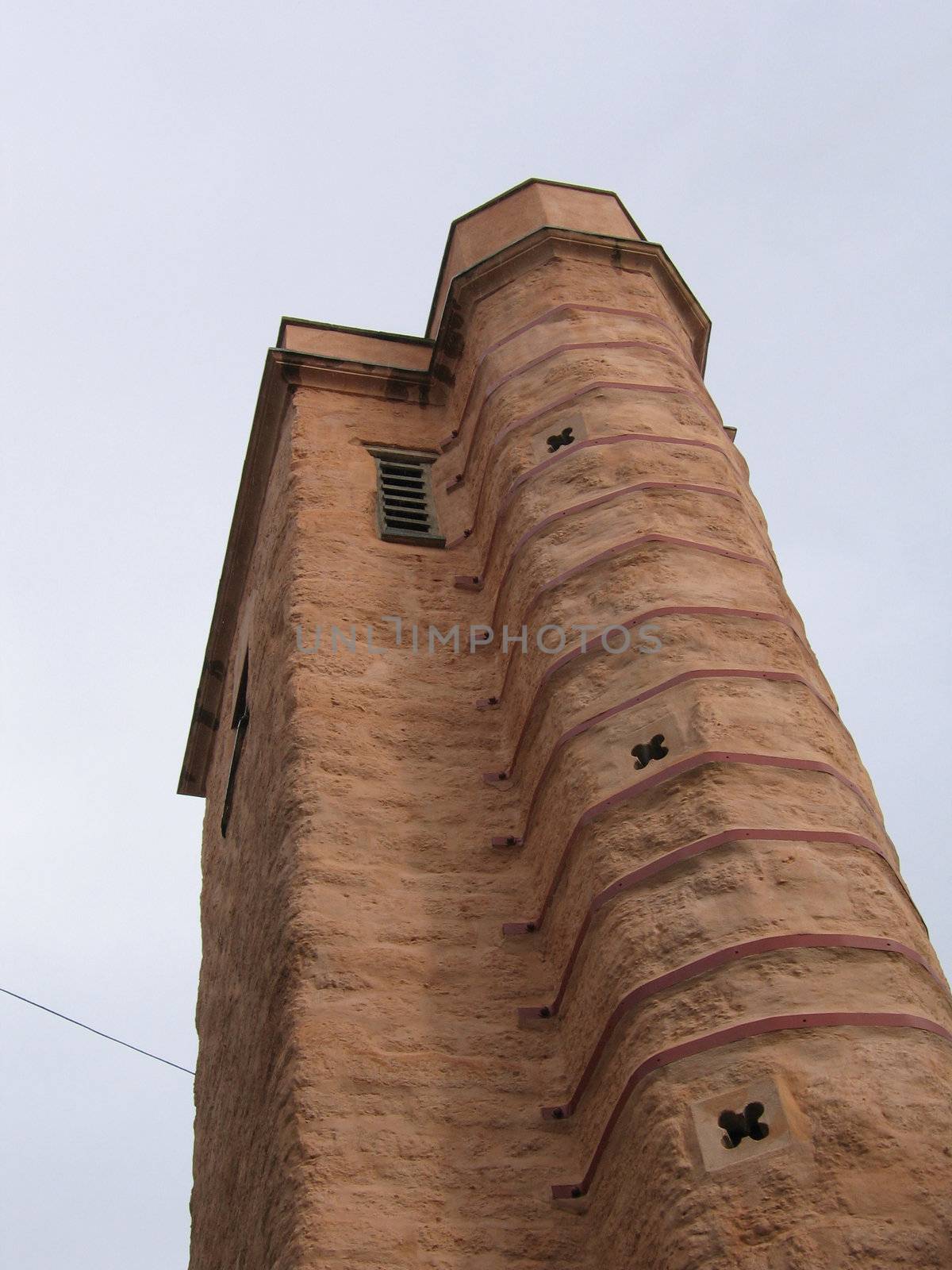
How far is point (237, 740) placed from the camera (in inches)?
336

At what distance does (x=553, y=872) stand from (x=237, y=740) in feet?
10.5

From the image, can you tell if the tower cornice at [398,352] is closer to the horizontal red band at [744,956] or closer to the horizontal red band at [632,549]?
the horizontal red band at [632,549]

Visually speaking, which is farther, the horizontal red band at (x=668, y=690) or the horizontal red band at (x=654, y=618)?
the horizontal red band at (x=654, y=618)

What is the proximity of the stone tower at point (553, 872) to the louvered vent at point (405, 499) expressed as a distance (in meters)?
0.02

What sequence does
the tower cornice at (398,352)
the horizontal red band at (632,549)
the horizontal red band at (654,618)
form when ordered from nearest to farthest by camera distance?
the horizontal red band at (654,618)
the horizontal red band at (632,549)
the tower cornice at (398,352)

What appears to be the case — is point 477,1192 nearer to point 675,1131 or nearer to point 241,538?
point 675,1131

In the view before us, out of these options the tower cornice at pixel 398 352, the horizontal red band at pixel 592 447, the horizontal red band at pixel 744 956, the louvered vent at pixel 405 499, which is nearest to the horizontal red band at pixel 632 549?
the horizontal red band at pixel 592 447

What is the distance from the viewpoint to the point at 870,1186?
13.6ft

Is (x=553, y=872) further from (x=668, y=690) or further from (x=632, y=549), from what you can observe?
(x=632, y=549)

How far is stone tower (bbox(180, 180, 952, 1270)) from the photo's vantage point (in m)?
4.50

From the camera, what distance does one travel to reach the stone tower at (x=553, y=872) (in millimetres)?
4500

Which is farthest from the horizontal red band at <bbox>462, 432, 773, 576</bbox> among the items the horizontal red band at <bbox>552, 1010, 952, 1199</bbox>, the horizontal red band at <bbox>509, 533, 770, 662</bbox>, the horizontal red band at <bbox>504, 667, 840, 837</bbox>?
the horizontal red band at <bbox>552, 1010, 952, 1199</bbox>

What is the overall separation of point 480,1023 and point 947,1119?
1844mm

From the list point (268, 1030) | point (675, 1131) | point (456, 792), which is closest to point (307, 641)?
point (456, 792)
